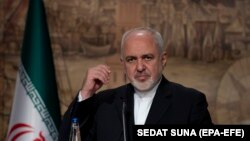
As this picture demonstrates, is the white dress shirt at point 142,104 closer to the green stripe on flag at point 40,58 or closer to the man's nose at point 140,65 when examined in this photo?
the man's nose at point 140,65

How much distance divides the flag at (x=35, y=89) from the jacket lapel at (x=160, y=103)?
1.46 meters

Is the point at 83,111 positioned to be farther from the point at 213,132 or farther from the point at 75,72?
the point at 75,72

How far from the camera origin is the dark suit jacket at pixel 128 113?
83.1 inches

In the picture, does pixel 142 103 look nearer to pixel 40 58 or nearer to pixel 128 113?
pixel 128 113

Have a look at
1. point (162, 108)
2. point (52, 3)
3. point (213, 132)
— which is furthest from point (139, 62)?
point (52, 3)

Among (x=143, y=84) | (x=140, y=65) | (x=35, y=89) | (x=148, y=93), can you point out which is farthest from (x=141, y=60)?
(x=35, y=89)

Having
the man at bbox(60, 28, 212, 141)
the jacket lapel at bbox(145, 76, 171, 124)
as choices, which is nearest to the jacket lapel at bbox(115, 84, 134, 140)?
the man at bbox(60, 28, 212, 141)

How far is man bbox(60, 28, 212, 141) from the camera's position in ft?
6.93

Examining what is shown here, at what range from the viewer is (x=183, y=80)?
3678 mm

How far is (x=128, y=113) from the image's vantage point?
2014 millimetres

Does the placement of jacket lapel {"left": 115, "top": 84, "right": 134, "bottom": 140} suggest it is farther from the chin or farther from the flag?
the flag

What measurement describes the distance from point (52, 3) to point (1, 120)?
112cm

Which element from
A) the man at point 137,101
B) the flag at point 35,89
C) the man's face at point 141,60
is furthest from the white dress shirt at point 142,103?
the flag at point 35,89

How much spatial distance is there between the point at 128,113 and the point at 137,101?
311 mm
